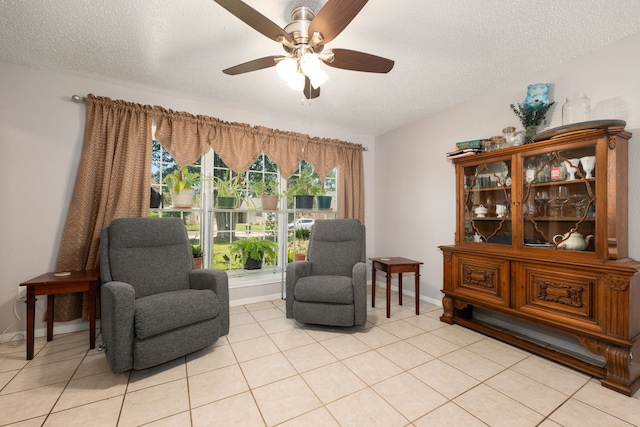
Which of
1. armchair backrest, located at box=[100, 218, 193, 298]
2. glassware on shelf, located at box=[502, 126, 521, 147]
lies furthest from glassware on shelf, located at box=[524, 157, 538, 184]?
armchair backrest, located at box=[100, 218, 193, 298]

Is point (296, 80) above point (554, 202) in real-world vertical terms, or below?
above

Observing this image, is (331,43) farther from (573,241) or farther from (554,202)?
(573,241)

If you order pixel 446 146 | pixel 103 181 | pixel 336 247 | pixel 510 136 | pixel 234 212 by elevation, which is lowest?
pixel 336 247

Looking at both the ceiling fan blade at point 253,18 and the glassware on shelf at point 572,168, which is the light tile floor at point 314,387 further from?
the ceiling fan blade at point 253,18

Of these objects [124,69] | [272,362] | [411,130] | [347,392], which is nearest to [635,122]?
[411,130]

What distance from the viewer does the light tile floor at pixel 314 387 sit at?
1.47m

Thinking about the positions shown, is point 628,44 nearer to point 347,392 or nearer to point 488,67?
point 488,67

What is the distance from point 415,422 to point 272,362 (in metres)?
1.04

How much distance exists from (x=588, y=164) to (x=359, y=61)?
5.81ft

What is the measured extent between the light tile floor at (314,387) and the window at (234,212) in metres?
1.29

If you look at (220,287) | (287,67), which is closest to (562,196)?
(287,67)

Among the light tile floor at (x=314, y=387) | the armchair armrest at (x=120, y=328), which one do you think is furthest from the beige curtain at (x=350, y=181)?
the armchair armrest at (x=120, y=328)

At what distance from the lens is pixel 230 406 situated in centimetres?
155

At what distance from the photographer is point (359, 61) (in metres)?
1.76
